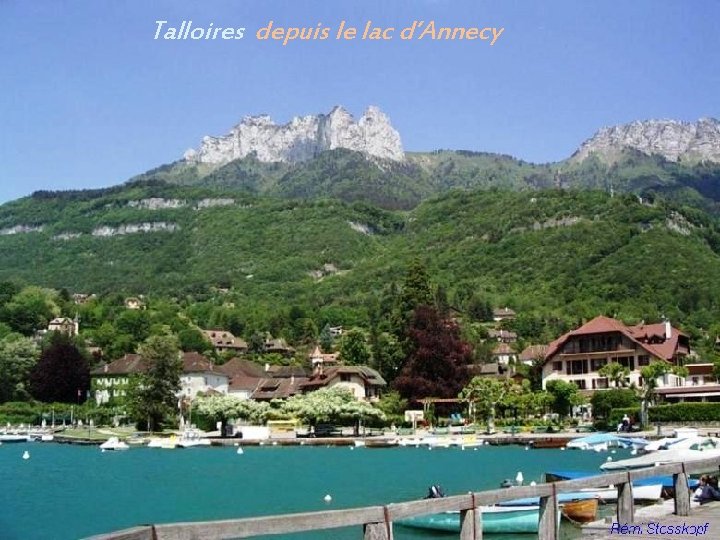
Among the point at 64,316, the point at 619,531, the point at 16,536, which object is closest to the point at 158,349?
the point at 16,536

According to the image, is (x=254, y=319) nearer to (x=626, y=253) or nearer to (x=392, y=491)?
(x=626, y=253)

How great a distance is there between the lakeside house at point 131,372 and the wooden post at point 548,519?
345ft

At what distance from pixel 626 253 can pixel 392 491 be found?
129 meters

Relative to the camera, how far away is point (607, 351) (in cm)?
7962

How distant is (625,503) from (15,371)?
10922 cm

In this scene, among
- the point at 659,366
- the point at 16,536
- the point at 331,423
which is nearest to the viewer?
the point at 16,536

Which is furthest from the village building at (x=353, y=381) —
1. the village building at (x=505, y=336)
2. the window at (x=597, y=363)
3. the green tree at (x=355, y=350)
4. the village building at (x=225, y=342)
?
the village building at (x=225, y=342)

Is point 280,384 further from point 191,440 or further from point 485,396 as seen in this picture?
point 485,396

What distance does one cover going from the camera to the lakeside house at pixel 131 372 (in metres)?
114

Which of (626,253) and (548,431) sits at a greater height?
(626,253)

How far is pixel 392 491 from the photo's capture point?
35406 mm

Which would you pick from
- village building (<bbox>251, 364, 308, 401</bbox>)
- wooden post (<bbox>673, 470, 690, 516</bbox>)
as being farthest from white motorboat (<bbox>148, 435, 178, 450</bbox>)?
wooden post (<bbox>673, 470, 690, 516</bbox>)

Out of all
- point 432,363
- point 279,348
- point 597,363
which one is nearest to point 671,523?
point 597,363

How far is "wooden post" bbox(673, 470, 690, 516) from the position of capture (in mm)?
13047
